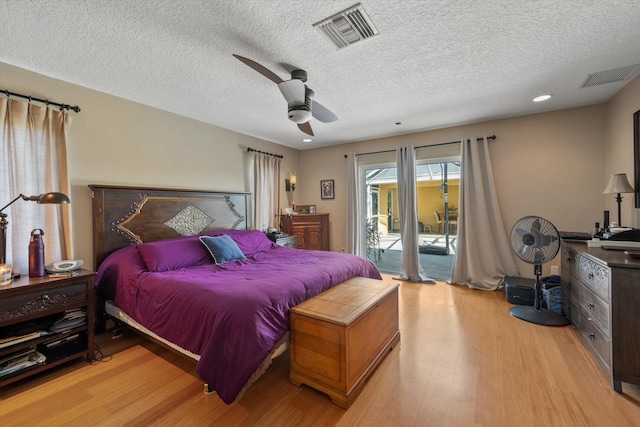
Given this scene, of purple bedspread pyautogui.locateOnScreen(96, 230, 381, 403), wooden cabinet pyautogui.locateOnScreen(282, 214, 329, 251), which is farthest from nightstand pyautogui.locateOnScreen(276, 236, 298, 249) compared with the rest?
purple bedspread pyautogui.locateOnScreen(96, 230, 381, 403)

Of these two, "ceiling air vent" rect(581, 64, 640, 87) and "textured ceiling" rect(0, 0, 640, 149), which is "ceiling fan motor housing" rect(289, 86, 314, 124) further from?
"ceiling air vent" rect(581, 64, 640, 87)

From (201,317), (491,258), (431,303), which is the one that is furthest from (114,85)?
(491,258)

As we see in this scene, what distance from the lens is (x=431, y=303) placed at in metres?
3.28

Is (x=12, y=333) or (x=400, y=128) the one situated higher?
(x=400, y=128)

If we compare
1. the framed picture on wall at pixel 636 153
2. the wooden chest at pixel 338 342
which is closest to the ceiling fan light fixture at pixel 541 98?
the framed picture on wall at pixel 636 153

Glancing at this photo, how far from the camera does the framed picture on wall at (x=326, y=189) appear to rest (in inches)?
204

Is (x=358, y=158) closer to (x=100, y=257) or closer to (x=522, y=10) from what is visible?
(x=522, y=10)

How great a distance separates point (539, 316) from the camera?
2.74 metres

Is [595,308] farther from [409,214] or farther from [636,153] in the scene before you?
[409,214]

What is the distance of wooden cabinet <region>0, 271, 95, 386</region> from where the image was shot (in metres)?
1.77

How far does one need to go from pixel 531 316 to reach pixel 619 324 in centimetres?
115

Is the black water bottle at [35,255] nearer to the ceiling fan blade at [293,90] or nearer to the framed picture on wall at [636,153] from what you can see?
the ceiling fan blade at [293,90]

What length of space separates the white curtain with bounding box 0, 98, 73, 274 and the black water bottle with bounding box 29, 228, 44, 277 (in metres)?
0.31

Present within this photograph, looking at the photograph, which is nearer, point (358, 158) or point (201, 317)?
point (201, 317)
